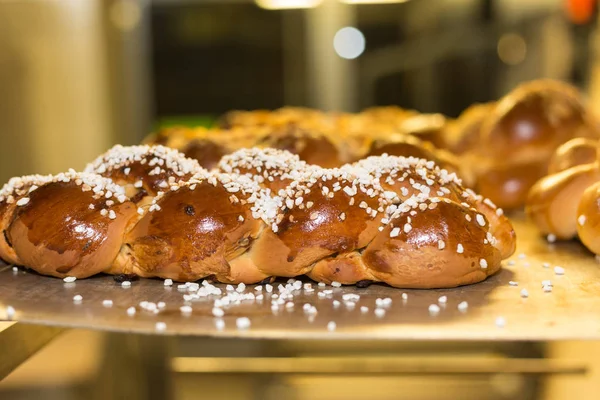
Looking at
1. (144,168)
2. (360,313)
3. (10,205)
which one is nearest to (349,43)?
(144,168)

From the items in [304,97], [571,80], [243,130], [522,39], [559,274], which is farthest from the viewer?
[304,97]

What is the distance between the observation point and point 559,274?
3.76 feet

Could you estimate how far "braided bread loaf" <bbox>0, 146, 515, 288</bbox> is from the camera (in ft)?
3.49

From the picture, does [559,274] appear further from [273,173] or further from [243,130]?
[243,130]

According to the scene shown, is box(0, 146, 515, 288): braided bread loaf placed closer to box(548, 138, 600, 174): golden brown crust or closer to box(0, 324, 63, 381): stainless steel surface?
box(0, 324, 63, 381): stainless steel surface

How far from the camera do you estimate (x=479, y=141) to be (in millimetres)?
1901

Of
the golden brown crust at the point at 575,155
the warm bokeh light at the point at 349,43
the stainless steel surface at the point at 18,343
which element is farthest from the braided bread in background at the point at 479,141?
the warm bokeh light at the point at 349,43

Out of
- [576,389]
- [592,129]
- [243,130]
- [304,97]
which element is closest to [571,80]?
[304,97]

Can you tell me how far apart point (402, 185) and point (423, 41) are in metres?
3.77

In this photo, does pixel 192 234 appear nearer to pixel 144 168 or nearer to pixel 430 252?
pixel 144 168

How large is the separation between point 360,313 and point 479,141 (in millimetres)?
1078

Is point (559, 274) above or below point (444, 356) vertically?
above

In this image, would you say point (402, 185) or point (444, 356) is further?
point (444, 356)

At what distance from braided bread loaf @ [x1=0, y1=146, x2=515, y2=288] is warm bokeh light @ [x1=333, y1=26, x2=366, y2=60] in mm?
3660
